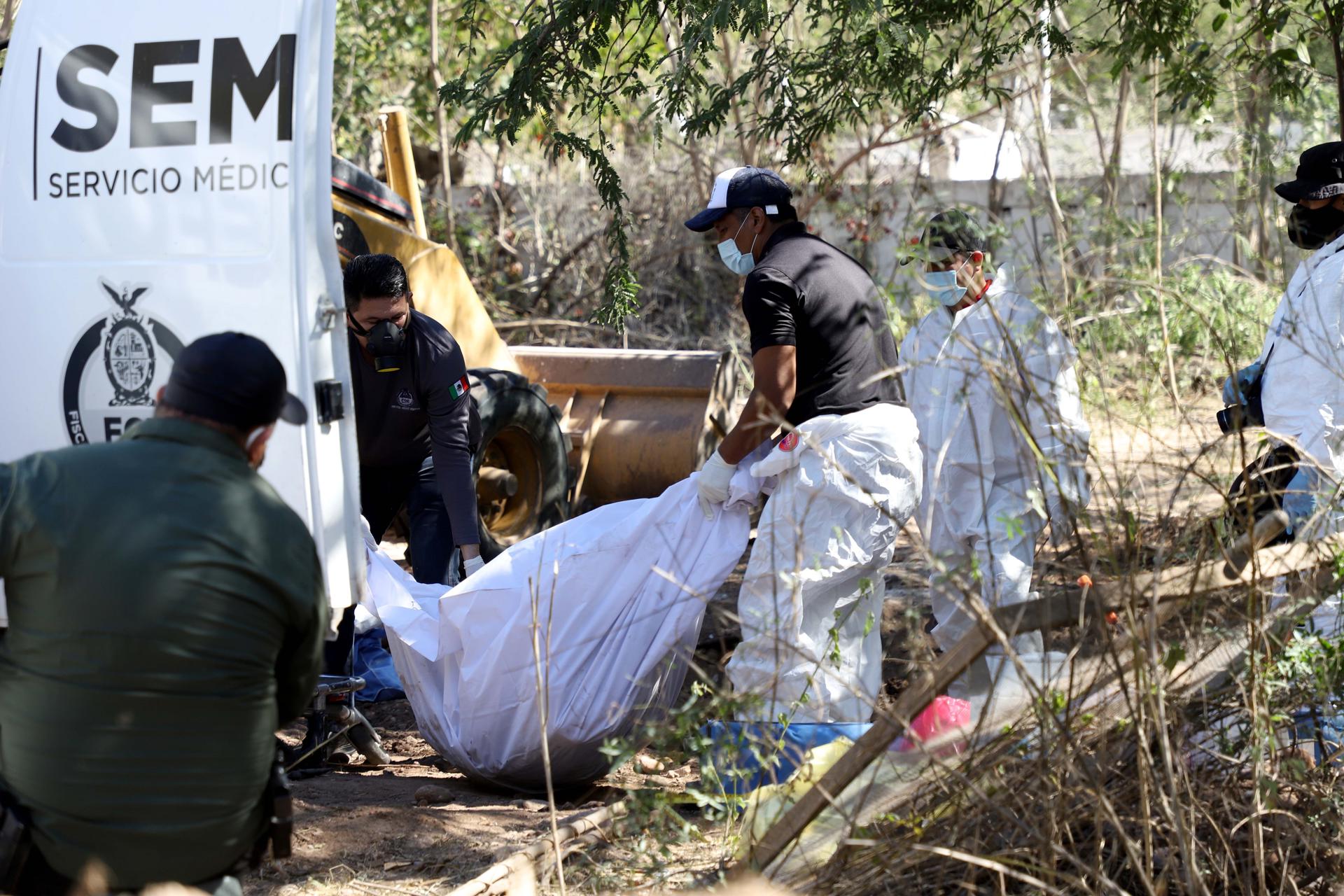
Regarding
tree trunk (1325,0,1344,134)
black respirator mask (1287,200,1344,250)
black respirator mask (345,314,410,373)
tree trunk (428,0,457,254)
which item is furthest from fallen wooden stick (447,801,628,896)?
tree trunk (428,0,457,254)

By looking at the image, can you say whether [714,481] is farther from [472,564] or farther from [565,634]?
[472,564]

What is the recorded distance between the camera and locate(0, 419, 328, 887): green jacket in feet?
6.91

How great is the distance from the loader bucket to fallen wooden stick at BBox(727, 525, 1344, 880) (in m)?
4.03

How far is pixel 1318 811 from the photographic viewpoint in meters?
2.81

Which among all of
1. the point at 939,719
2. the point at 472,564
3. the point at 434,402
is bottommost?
the point at 939,719

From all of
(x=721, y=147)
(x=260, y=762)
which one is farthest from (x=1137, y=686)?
(x=721, y=147)

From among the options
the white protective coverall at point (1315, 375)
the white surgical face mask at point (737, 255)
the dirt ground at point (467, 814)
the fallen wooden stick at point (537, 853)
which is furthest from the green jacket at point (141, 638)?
the white protective coverall at point (1315, 375)

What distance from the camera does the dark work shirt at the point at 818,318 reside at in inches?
149

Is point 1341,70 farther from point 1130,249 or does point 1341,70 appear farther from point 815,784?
point 1130,249

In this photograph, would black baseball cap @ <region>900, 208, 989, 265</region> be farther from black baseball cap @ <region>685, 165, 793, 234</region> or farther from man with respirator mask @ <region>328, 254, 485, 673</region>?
man with respirator mask @ <region>328, 254, 485, 673</region>

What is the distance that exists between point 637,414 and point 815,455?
129 inches

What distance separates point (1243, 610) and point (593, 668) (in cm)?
179

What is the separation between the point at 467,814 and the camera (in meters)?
3.74

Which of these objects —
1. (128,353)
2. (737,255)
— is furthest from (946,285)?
(128,353)
